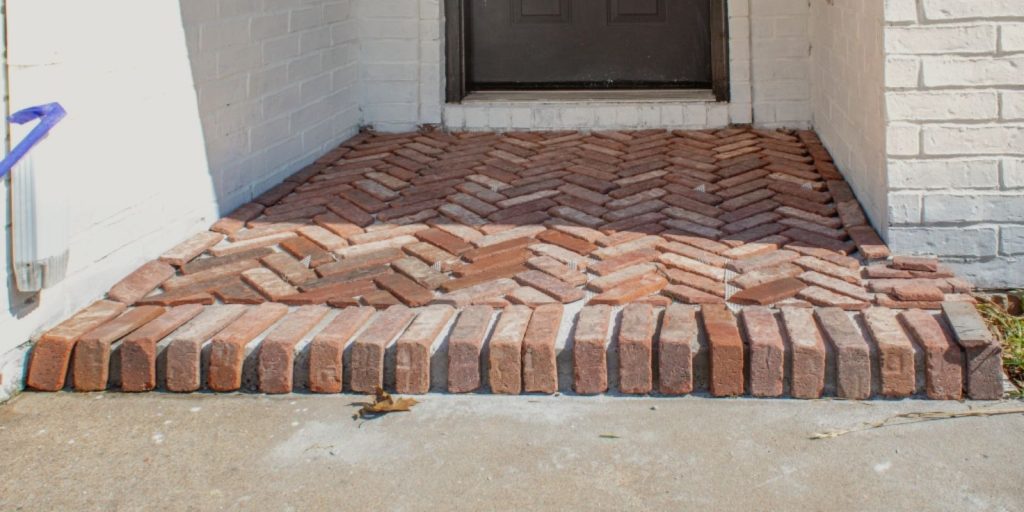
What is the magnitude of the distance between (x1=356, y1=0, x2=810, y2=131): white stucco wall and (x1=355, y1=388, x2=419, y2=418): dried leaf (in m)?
3.08

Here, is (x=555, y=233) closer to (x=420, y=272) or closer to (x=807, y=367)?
(x=420, y=272)

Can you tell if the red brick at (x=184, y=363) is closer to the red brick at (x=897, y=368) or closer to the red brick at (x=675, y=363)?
the red brick at (x=675, y=363)

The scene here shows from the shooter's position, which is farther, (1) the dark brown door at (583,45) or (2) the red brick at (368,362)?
(1) the dark brown door at (583,45)

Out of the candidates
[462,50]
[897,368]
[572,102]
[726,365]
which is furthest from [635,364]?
[462,50]

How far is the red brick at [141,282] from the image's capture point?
10.6ft

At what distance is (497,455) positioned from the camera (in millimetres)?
2430

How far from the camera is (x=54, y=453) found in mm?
2471

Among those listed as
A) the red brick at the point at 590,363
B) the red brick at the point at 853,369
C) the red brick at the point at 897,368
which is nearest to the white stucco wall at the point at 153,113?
the red brick at the point at 590,363

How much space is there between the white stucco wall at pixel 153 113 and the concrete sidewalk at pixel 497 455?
1.59 ft

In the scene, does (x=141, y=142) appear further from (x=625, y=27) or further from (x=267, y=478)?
(x=625, y=27)

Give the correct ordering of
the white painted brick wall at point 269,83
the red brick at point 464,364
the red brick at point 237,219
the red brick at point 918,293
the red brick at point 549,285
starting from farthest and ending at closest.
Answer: the white painted brick wall at point 269,83 < the red brick at point 237,219 < the red brick at point 549,285 < the red brick at point 918,293 < the red brick at point 464,364

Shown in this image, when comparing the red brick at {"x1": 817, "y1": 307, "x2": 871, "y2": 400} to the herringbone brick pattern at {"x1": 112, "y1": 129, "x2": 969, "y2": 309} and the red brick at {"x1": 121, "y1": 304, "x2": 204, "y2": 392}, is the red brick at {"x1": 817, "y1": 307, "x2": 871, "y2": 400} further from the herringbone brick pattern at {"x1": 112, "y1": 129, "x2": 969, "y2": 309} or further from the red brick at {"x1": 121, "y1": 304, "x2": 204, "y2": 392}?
the red brick at {"x1": 121, "y1": 304, "x2": 204, "y2": 392}

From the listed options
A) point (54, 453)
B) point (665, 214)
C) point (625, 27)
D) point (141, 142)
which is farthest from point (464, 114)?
point (54, 453)

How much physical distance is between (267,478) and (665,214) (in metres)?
2.06
